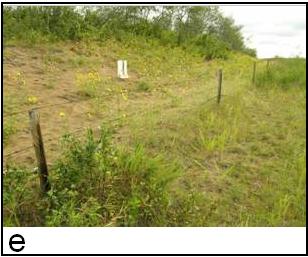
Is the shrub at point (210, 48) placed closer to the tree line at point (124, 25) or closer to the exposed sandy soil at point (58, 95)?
the tree line at point (124, 25)

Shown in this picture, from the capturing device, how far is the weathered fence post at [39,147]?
2.93 metres

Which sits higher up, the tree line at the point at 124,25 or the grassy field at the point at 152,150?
the tree line at the point at 124,25

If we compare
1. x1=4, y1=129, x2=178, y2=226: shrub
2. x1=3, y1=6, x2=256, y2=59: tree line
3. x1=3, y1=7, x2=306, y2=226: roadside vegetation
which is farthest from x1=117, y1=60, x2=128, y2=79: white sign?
x1=4, y1=129, x2=178, y2=226: shrub

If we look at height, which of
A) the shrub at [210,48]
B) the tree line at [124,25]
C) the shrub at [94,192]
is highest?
the tree line at [124,25]

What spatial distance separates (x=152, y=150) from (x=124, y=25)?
9.56m

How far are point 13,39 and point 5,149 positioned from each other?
584cm

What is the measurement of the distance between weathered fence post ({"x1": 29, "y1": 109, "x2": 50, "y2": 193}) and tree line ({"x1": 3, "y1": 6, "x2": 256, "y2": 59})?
23.6 ft

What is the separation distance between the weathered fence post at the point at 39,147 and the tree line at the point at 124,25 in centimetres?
719

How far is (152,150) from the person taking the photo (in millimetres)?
4441

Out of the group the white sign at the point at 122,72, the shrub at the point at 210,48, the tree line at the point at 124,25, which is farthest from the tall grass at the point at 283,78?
the shrub at the point at 210,48

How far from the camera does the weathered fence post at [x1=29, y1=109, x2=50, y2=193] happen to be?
2934 mm

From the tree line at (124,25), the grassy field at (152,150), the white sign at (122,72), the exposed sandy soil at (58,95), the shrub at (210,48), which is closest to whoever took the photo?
the grassy field at (152,150)

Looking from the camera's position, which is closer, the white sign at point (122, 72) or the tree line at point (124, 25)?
the white sign at point (122, 72)

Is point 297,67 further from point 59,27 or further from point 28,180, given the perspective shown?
point 28,180
